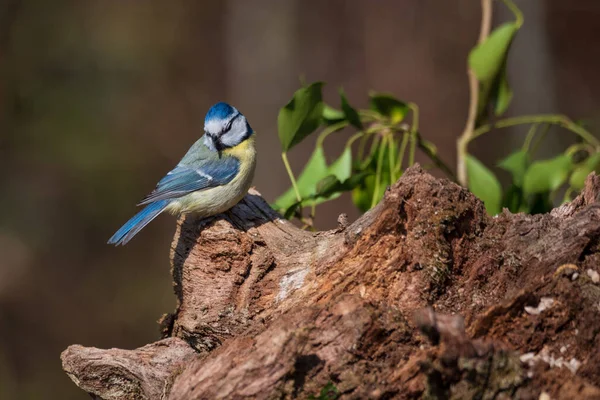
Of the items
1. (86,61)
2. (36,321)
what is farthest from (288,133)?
(86,61)

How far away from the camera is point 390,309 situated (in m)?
1.52

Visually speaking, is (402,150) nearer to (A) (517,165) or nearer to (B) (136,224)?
(A) (517,165)

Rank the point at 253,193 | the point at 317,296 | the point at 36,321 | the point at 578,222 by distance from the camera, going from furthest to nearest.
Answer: the point at 36,321, the point at 253,193, the point at 317,296, the point at 578,222

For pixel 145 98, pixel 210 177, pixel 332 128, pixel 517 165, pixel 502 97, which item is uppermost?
pixel 145 98

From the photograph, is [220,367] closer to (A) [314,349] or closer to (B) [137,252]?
(A) [314,349]

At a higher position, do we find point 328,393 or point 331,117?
point 331,117

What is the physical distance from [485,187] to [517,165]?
19 centimetres

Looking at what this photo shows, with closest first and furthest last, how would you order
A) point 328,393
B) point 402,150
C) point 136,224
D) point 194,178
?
point 328,393, point 402,150, point 136,224, point 194,178

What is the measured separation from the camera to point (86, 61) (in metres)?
7.20

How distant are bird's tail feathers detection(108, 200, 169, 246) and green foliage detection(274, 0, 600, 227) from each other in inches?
22.9

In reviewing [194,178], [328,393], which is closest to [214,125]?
[194,178]

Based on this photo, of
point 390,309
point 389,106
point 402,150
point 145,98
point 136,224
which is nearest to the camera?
point 390,309

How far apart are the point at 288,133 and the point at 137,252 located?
5.18 m

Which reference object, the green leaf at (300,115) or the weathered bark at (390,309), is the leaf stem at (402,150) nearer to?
the green leaf at (300,115)
